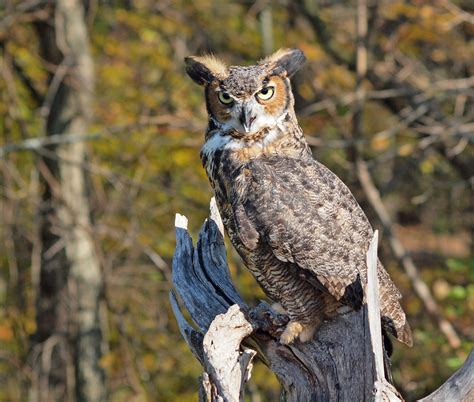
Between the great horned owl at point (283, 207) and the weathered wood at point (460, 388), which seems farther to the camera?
the great horned owl at point (283, 207)

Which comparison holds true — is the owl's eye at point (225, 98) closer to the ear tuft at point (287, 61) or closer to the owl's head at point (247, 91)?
the owl's head at point (247, 91)

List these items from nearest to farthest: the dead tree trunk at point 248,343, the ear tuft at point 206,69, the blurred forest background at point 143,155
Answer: the dead tree trunk at point 248,343 → the ear tuft at point 206,69 → the blurred forest background at point 143,155

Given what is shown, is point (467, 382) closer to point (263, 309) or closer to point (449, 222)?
point (263, 309)

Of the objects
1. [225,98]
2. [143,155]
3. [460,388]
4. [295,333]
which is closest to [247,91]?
[225,98]

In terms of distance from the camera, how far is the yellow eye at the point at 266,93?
11.5ft

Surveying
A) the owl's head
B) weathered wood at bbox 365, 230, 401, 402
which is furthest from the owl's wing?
weathered wood at bbox 365, 230, 401, 402

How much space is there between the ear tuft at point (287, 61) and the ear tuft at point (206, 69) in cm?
21

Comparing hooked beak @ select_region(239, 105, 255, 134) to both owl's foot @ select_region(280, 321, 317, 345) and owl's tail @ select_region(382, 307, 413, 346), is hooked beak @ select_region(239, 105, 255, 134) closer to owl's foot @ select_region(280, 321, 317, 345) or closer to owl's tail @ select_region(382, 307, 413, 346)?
owl's foot @ select_region(280, 321, 317, 345)

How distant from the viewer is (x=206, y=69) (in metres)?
3.71

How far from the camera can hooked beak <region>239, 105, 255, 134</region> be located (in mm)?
3453

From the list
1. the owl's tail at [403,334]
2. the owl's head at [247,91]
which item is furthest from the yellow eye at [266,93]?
the owl's tail at [403,334]

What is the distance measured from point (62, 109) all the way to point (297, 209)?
3.73m

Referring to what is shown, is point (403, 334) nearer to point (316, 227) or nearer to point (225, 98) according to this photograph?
point (316, 227)

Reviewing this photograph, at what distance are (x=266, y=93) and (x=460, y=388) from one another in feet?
4.93
